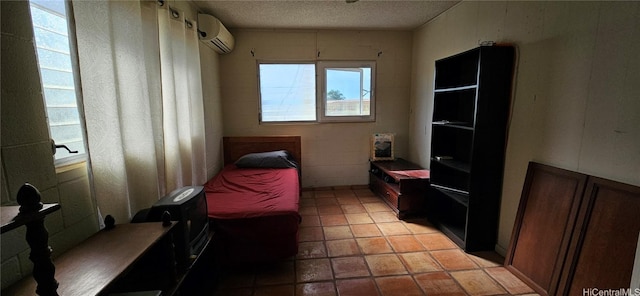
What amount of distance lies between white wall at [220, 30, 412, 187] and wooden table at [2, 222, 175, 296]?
270 centimetres

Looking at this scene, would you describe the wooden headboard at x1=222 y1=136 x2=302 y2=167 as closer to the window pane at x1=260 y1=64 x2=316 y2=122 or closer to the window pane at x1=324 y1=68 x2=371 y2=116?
the window pane at x1=260 y1=64 x2=316 y2=122

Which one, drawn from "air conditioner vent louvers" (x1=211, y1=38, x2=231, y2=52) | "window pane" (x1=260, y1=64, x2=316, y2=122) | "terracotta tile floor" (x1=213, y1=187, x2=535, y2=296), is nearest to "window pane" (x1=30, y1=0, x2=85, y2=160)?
"terracotta tile floor" (x1=213, y1=187, x2=535, y2=296)

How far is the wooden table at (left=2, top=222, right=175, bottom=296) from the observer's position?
2.88 ft

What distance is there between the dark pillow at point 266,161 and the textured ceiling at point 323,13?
1727 millimetres

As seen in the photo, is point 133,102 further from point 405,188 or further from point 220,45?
point 405,188

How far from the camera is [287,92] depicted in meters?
3.84

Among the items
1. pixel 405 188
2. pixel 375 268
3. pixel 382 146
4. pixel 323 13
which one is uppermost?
pixel 323 13

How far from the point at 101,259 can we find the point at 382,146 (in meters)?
3.48

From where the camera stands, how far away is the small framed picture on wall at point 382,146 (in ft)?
12.9

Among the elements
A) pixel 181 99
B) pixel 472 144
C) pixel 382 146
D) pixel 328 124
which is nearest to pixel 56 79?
pixel 181 99

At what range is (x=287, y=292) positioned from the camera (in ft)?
6.02

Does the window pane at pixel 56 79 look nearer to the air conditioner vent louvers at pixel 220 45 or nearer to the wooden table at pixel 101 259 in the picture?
the wooden table at pixel 101 259

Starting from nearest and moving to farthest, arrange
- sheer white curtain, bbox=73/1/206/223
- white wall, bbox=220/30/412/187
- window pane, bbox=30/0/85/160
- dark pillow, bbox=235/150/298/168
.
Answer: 1. window pane, bbox=30/0/85/160
2. sheer white curtain, bbox=73/1/206/223
3. dark pillow, bbox=235/150/298/168
4. white wall, bbox=220/30/412/187

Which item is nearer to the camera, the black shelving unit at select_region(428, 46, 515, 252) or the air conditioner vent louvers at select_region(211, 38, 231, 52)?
the black shelving unit at select_region(428, 46, 515, 252)
